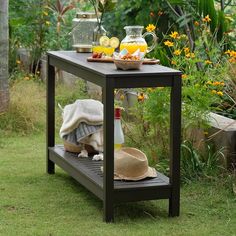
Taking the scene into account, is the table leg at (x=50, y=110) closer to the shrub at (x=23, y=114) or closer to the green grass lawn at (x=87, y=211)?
the green grass lawn at (x=87, y=211)

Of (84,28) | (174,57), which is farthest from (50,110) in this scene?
(174,57)

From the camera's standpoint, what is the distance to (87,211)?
5.53 metres

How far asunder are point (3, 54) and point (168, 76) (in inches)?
130

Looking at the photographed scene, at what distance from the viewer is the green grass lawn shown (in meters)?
5.14

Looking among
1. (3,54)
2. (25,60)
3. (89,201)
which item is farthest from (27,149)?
(25,60)

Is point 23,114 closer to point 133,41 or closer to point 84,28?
point 84,28

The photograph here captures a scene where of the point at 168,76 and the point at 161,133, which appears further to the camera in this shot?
the point at 161,133

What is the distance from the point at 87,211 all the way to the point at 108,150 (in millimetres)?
619

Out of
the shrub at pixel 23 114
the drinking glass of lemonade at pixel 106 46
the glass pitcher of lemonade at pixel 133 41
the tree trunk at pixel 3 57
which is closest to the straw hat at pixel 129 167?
the glass pitcher of lemonade at pixel 133 41

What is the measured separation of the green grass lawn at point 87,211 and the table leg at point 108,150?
0.48 feet

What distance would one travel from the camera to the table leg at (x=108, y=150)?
A: 505cm

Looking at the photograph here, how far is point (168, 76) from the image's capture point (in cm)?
518

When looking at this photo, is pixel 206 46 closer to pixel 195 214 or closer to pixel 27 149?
pixel 27 149

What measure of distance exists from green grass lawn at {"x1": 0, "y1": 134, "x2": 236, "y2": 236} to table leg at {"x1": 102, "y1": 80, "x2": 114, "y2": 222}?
15cm
